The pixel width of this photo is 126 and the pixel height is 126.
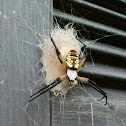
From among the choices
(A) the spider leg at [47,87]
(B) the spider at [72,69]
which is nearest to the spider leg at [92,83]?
(B) the spider at [72,69]

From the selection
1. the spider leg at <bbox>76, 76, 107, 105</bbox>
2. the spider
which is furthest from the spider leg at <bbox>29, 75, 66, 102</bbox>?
the spider leg at <bbox>76, 76, 107, 105</bbox>

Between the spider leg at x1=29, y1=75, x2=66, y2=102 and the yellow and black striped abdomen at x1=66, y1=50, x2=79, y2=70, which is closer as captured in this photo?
the spider leg at x1=29, y1=75, x2=66, y2=102

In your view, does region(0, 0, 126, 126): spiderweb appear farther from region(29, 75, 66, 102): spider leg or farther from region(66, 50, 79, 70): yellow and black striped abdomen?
region(66, 50, 79, 70): yellow and black striped abdomen

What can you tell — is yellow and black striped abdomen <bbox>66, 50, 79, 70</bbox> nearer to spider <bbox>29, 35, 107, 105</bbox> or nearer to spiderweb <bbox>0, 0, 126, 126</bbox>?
spider <bbox>29, 35, 107, 105</bbox>

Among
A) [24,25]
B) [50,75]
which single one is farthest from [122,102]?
[24,25]

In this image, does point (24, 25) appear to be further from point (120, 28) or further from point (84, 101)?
point (120, 28)

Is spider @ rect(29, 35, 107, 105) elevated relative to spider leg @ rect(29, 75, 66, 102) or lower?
elevated

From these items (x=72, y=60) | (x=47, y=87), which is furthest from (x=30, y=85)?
(x=72, y=60)
